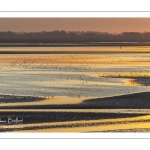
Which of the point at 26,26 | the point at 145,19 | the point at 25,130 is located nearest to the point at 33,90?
the point at 25,130

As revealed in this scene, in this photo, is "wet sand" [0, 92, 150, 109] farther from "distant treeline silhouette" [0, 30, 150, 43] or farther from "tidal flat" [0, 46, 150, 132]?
"distant treeline silhouette" [0, 30, 150, 43]

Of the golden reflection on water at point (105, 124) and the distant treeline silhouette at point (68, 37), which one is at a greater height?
the distant treeline silhouette at point (68, 37)

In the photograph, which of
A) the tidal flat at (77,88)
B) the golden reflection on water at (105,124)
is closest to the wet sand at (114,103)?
the tidal flat at (77,88)

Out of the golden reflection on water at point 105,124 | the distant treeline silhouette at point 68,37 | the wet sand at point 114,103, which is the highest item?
the distant treeline silhouette at point 68,37

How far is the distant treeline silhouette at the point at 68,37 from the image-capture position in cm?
205

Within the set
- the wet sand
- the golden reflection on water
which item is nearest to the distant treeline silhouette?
the wet sand

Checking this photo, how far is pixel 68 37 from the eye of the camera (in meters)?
2.05

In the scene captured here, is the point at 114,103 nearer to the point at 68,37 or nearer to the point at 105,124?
the point at 105,124

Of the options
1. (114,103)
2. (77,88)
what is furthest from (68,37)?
(114,103)

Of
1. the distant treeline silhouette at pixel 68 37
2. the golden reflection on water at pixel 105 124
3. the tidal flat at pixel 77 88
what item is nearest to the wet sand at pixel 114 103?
the tidal flat at pixel 77 88

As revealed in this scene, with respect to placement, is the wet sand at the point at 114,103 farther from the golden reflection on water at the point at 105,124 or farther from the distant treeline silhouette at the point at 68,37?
the distant treeline silhouette at the point at 68,37

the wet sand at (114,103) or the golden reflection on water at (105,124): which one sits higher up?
the wet sand at (114,103)
